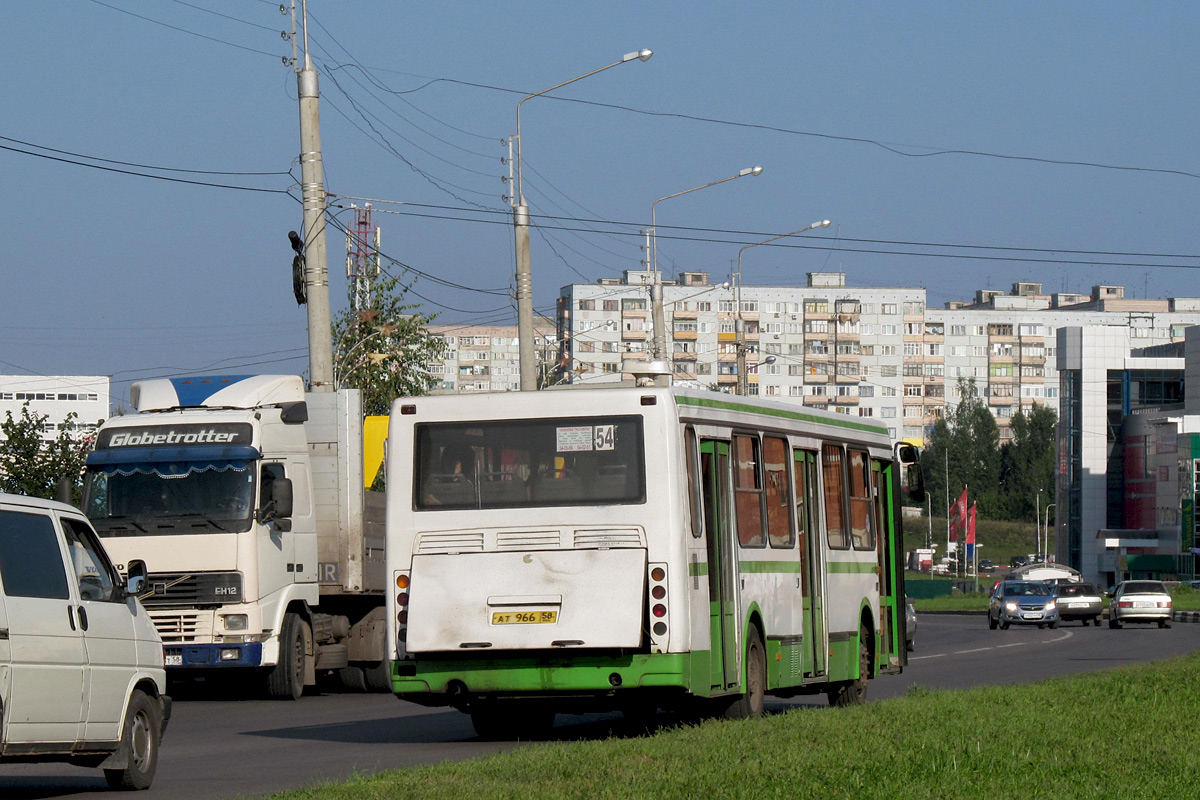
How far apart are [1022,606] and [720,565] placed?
3984cm

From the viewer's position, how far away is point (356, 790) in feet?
33.7

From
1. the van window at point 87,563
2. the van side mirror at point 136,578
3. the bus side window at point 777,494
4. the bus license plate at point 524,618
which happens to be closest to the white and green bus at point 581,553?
the bus license plate at point 524,618

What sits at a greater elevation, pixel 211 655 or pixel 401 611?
pixel 401 611

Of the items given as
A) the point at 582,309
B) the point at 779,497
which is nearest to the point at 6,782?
the point at 779,497

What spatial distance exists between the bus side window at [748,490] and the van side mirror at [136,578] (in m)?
5.28

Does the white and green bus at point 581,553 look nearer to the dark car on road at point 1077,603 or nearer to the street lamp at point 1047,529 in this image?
the dark car on road at point 1077,603

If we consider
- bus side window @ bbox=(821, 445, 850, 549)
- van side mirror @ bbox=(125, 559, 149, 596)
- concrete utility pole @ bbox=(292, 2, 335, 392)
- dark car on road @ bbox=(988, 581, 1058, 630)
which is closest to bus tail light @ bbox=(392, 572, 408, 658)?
van side mirror @ bbox=(125, 559, 149, 596)

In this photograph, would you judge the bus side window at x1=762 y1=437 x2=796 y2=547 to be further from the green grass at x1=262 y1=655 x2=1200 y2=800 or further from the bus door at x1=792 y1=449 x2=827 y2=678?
the green grass at x1=262 y1=655 x2=1200 y2=800

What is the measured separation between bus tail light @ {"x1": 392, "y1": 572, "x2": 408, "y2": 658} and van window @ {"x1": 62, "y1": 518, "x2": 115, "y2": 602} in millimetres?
3060

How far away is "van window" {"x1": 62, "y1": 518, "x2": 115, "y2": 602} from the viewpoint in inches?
444

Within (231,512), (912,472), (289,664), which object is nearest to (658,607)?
(912,472)

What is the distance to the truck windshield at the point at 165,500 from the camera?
20.0m

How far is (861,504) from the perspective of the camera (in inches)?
731

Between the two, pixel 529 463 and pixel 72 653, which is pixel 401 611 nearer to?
pixel 529 463
